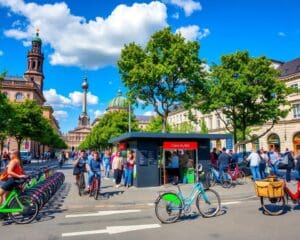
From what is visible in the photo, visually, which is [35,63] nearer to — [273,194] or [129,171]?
[129,171]

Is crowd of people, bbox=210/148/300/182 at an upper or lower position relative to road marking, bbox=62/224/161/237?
upper

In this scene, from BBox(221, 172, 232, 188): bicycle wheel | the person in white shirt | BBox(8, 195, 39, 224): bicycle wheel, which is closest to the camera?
BBox(8, 195, 39, 224): bicycle wheel

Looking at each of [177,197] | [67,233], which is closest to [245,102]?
[177,197]

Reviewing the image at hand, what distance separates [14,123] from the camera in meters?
35.6

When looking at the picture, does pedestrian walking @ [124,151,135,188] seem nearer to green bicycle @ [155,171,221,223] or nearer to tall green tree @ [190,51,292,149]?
green bicycle @ [155,171,221,223]

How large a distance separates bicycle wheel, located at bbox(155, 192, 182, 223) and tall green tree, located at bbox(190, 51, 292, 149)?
735 inches

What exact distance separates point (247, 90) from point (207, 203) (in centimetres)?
1835

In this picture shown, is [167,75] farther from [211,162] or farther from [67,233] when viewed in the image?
[67,233]

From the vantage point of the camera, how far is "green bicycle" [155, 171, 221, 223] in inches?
350

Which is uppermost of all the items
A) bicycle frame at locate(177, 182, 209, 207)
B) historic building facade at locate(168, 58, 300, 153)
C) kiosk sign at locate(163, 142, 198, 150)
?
historic building facade at locate(168, 58, 300, 153)

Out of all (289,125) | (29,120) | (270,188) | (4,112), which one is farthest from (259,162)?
(289,125)

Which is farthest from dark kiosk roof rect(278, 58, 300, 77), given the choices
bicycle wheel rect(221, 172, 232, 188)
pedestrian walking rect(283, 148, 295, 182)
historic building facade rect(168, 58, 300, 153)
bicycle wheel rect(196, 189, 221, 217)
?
bicycle wheel rect(196, 189, 221, 217)

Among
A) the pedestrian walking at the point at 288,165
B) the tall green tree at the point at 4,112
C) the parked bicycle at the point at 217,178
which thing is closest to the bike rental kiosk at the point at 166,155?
the parked bicycle at the point at 217,178

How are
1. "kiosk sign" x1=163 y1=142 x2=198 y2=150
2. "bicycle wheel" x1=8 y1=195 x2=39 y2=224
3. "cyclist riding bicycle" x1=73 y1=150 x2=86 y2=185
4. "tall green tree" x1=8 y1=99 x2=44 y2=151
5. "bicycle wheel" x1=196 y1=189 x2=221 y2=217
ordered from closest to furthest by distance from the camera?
"bicycle wheel" x1=8 y1=195 x2=39 y2=224, "bicycle wheel" x1=196 y1=189 x2=221 y2=217, "cyclist riding bicycle" x1=73 y1=150 x2=86 y2=185, "kiosk sign" x1=163 y1=142 x2=198 y2=150, "tall green tree" x1=8 y1=99 x2=44 y2=151
